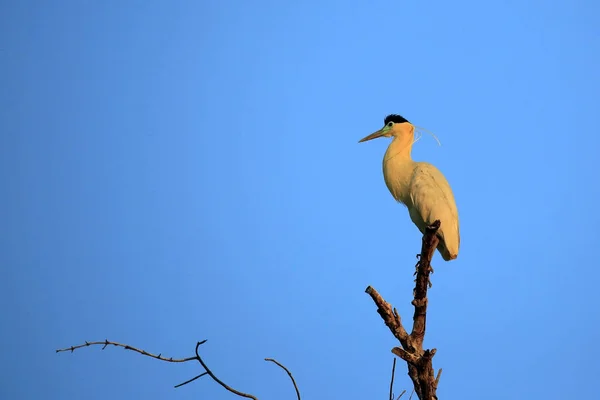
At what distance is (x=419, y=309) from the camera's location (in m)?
5.30


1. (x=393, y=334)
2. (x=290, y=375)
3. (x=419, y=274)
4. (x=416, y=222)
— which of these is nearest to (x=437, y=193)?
(x=416, y=222)

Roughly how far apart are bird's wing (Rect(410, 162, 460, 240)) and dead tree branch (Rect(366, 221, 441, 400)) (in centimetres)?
178

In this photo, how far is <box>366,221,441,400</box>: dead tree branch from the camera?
4.64 metres

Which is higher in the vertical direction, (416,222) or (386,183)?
(386,183)

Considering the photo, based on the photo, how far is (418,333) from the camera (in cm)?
513

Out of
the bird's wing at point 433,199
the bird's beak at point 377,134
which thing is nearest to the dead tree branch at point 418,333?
the bird's wing at point 433,199

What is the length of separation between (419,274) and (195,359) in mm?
2318

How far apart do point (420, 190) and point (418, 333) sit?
2818 mm

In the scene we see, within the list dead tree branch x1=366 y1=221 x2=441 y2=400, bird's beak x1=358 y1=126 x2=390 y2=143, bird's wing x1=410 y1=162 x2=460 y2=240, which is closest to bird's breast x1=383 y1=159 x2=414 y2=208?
bird's wing x1=410 y1=162 x2=460 y2=240

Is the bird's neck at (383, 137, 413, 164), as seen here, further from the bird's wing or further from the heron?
the bird's wing

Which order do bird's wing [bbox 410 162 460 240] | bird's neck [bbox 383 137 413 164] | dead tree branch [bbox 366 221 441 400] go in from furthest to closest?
bird's neck [bbox 383 137 413 164]
bird's wing [bbox 410 162 460 240]
dead tree branch [bbox 366 221 441 400]

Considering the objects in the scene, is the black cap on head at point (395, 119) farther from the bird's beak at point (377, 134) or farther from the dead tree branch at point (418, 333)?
the dead tree branch at point (418, 333)

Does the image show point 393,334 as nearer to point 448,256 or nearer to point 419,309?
point 419,309

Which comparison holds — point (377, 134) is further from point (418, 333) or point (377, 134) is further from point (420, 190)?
point (418, 333)
